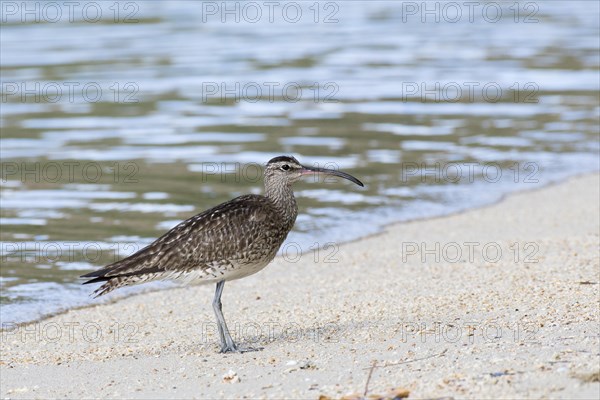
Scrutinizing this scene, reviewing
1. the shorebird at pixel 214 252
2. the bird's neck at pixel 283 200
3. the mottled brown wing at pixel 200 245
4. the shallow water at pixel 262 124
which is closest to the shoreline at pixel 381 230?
the shallow water at pixel 262 124

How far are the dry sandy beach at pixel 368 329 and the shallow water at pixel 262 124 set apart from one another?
1149mm

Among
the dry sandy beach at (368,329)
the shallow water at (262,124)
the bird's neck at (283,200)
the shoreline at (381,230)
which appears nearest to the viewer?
the dry sandy beach at (368,329)

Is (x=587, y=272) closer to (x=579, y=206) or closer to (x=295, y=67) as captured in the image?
(x=579, y=206)

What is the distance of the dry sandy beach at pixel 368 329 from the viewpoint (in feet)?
21.1

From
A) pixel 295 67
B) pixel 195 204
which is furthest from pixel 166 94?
pixel 195 204

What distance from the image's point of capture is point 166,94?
2184cm

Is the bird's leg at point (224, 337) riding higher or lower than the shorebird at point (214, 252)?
lower

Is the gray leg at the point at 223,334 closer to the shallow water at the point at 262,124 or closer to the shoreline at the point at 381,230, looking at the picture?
the shoreline at the point at 381,230

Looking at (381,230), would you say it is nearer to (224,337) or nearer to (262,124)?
(224,337)

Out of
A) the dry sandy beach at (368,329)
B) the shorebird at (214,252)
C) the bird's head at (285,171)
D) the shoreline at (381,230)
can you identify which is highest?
the bird's head at (285,171)

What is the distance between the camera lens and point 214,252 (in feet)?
25.9

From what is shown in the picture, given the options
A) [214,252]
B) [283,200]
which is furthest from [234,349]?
[283,200]

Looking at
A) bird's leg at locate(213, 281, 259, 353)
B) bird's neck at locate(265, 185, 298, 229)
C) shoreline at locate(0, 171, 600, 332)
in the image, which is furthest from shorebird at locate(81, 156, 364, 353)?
shoreline at locate(0, 171, 600, 332)

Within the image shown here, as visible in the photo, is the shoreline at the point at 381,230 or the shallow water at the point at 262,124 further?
the shallow water at the point at 262,124
